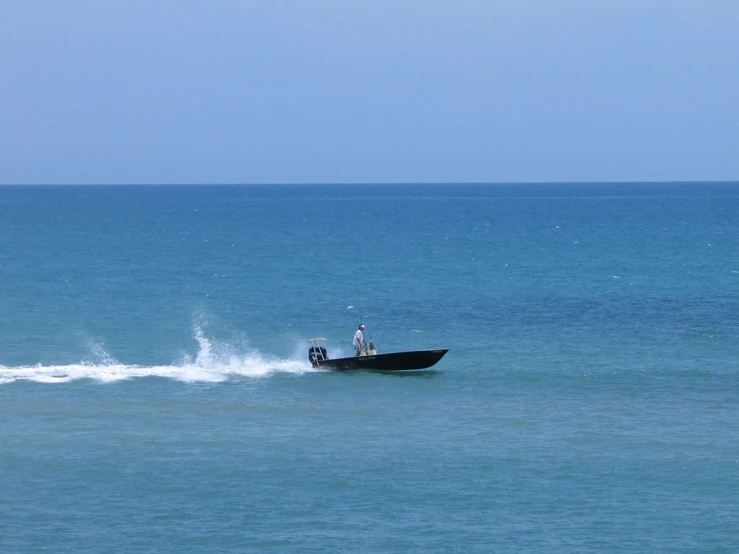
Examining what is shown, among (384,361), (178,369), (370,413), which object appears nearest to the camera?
→ (370,413)

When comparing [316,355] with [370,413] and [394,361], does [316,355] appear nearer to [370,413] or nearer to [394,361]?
[394,361]

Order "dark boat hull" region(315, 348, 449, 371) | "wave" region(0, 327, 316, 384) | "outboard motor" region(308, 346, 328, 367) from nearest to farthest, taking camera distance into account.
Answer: "wave" region(0, 327, 316, 384)
"dark boat hull" region(315, 348, 449, 371)
"outboard motor" region(308, 346, 328, 367)

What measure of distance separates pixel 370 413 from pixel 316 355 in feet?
26.9

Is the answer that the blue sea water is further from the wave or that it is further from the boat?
the boat

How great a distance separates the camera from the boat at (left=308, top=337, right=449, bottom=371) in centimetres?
4644

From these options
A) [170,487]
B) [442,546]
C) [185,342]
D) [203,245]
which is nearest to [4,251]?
[203,245]

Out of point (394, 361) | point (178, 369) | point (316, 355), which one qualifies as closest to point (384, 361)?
point (394, 361)

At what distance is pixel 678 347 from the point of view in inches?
2025

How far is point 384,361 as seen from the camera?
153 ft

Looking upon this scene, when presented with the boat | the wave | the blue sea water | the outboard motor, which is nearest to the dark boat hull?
the boat

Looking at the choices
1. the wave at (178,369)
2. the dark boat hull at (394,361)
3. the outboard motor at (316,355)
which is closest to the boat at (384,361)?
the dark boat hull at (394,361)

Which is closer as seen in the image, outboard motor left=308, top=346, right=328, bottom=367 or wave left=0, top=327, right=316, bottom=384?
wave left=0, top=327, right=316, bottom=384

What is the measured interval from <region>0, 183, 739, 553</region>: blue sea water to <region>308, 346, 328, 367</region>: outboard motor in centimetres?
49

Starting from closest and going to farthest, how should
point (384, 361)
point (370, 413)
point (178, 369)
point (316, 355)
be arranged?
point (370, 413) < point (384, 361) < point (178, 369) < point (316, 355)
